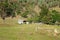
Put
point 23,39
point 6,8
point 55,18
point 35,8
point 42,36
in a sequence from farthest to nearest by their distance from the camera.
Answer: point 35,8 < point 6,8 < point 55,18 < point 42,36 < point 23,39

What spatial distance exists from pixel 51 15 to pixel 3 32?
20878 mm

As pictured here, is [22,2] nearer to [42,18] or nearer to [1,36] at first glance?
[42,18]

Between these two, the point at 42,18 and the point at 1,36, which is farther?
the point at 42,18

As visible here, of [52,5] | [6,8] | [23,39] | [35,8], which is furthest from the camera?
[52,5]

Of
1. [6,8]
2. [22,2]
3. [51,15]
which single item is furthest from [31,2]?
[51,15]

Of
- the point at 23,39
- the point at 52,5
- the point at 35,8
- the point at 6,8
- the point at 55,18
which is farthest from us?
the point at 52,5

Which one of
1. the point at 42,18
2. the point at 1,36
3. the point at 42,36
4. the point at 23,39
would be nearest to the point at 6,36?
the point at 1,36

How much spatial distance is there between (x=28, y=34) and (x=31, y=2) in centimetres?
4987

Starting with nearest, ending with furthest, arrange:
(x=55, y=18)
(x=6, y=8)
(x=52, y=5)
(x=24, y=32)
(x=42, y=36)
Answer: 1. (x=42, y=36)
2. (x=24, y=32)
3. (x=55, y=18)
4. (x=6, y=8)
5. (x=52, y=5)

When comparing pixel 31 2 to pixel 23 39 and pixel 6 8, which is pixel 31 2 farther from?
pixel 23 39

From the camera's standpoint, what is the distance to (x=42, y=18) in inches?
1884

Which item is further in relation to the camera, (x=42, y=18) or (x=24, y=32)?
(x=42, y=18)

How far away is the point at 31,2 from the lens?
78.8 meters

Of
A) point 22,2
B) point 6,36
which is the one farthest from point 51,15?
point 22,2
